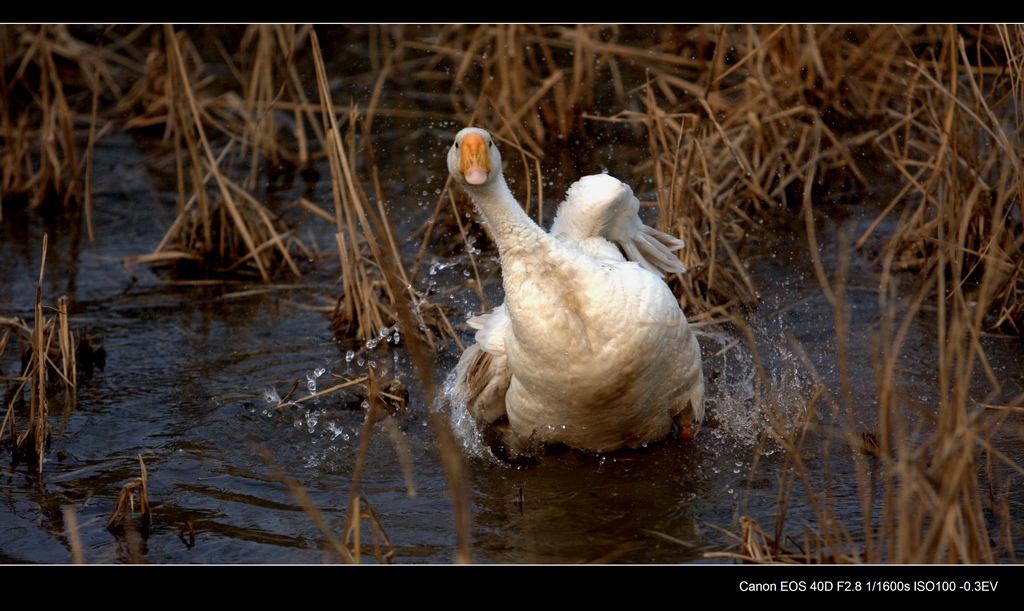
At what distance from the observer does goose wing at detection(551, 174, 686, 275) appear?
4773 mm

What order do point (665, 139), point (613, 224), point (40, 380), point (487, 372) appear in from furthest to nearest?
point (665, 139), point (613, 224), point (487, 372), point (40, 380)

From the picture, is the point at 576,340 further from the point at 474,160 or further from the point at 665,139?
the point at 665,139

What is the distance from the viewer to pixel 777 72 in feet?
24.1

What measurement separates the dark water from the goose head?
1169mm

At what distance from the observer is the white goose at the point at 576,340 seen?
4.11 metres

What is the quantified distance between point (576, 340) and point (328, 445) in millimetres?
1401

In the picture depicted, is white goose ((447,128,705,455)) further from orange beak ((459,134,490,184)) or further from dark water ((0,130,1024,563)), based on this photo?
dark water ((0,130,1024,563))

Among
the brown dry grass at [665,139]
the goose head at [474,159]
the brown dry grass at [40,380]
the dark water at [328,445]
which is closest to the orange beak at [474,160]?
the goose head at [474,159]

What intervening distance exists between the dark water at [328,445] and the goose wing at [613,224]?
2.24 ft

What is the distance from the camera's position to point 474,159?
4.05 metres

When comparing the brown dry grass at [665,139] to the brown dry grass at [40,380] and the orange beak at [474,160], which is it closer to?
the orange beak at [474,160]

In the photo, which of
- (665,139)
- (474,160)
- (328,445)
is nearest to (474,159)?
(474,160)

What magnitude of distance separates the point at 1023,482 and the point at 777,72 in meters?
3.98

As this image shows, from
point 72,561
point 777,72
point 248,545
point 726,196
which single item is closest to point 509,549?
point 248,545
